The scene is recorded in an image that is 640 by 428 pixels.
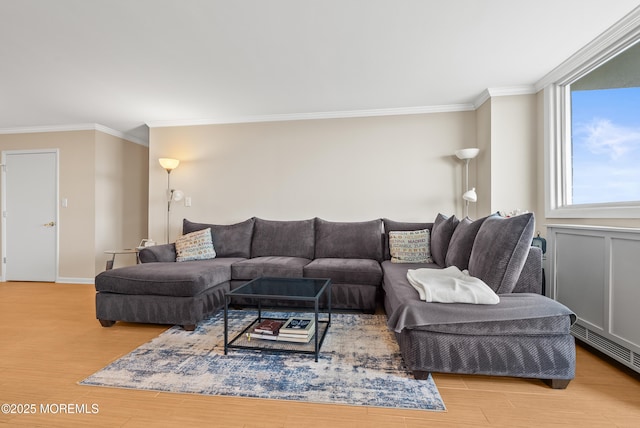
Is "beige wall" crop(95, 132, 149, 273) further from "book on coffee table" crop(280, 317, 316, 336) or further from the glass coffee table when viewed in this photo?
"book on coffee table" crop(280, 317, 316, 336)

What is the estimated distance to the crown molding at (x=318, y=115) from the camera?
370 centimetres

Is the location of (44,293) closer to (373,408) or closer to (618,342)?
(373,408)

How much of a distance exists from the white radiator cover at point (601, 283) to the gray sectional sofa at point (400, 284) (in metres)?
0.41

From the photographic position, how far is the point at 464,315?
167cm

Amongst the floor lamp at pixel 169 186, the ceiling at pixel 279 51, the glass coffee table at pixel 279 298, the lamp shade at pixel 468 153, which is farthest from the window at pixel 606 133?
the floor lamp at pixel 169 186

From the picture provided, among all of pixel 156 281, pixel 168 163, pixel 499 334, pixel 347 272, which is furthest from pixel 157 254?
pixel 499 334

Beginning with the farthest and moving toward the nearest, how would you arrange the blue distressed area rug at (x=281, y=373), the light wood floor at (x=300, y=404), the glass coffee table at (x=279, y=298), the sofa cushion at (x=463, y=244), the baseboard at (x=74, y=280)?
the baseboard at (x=74, y=280)
the sofa cushion at (x=463, y=244)
the glass coffee table at (x=279, y=298)
the blue distressed area rug at (x=281, y=373)
the light wood floor at (x=300, y=404)

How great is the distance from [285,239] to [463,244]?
1956mm

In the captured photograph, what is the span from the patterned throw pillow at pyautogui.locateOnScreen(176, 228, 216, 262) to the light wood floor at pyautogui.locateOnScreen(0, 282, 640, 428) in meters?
Result: 1.31

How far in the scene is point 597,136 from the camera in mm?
2479

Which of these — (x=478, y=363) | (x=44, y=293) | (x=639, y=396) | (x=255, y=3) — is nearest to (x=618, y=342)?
(x=639, y=396)

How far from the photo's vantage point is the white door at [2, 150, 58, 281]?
439 cm

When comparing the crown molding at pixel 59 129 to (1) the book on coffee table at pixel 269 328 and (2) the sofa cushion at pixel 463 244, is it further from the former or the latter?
(2) the sofa cushion at pixel 463 244

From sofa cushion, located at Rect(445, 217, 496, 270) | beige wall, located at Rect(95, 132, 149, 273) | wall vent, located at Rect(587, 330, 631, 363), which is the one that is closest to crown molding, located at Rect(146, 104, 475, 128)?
beige wall, located at Rect(95, 132, 149, 273)
